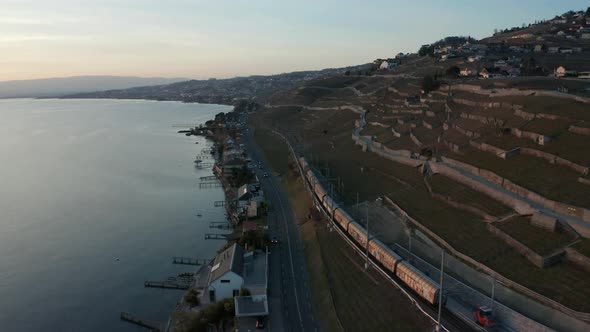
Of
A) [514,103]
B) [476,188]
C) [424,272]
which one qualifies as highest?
[514,103]

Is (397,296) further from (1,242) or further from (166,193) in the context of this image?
(166,193)

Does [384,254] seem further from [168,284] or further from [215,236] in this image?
[215,236]

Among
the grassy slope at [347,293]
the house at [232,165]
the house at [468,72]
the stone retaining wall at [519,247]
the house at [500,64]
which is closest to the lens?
the stone retaining wall at [519,247]

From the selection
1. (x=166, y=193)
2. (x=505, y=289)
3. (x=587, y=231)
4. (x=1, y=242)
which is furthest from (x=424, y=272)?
(x=166, y=193)

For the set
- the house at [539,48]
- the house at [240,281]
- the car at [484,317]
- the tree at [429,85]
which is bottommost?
the house at [240,281]

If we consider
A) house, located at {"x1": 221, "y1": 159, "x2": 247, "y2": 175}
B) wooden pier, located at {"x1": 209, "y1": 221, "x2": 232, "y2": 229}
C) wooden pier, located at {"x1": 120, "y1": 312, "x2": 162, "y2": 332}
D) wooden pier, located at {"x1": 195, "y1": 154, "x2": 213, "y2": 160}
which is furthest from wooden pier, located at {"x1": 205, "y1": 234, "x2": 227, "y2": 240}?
wooden pier, located at {"x1": 195, "y1": 154, "x2": 213, "y2": 160}

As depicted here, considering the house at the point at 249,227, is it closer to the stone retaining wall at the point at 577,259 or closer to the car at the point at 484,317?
the car at the point at 484,317

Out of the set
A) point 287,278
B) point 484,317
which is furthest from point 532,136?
point 287,278

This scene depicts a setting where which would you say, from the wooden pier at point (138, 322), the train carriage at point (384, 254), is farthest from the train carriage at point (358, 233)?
the wooden pier at point (138, 322)
